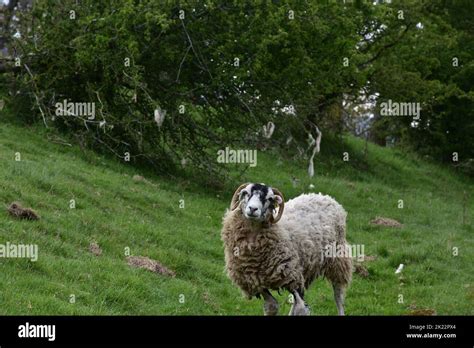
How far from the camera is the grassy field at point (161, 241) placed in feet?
34.4

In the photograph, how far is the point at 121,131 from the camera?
20.3m

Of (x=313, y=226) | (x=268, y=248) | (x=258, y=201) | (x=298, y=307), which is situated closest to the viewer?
(x=298, y=307)

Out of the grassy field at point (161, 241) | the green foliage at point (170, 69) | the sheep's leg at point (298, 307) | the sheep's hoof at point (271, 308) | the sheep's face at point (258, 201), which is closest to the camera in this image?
the sheep's leg at point (298, 307)

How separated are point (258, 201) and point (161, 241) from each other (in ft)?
14.9

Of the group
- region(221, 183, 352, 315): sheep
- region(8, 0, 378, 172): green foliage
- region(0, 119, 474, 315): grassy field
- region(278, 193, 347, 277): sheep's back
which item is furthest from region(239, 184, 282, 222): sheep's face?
region(8, 0, 378, 172): green foliage

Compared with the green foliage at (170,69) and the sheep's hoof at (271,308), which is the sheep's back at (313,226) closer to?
the sheep's hoof at (271,308)

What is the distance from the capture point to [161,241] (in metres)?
14.2

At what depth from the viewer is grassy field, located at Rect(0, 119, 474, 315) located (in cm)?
1048

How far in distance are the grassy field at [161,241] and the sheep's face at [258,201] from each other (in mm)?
1807

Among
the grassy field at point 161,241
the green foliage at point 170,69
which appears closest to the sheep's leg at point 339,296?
the grassy field at point 161,241

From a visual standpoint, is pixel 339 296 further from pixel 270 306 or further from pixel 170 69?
pixel 170 69

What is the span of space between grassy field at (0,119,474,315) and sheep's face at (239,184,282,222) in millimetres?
1807

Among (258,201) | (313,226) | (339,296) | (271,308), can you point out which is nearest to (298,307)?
(271,308)
